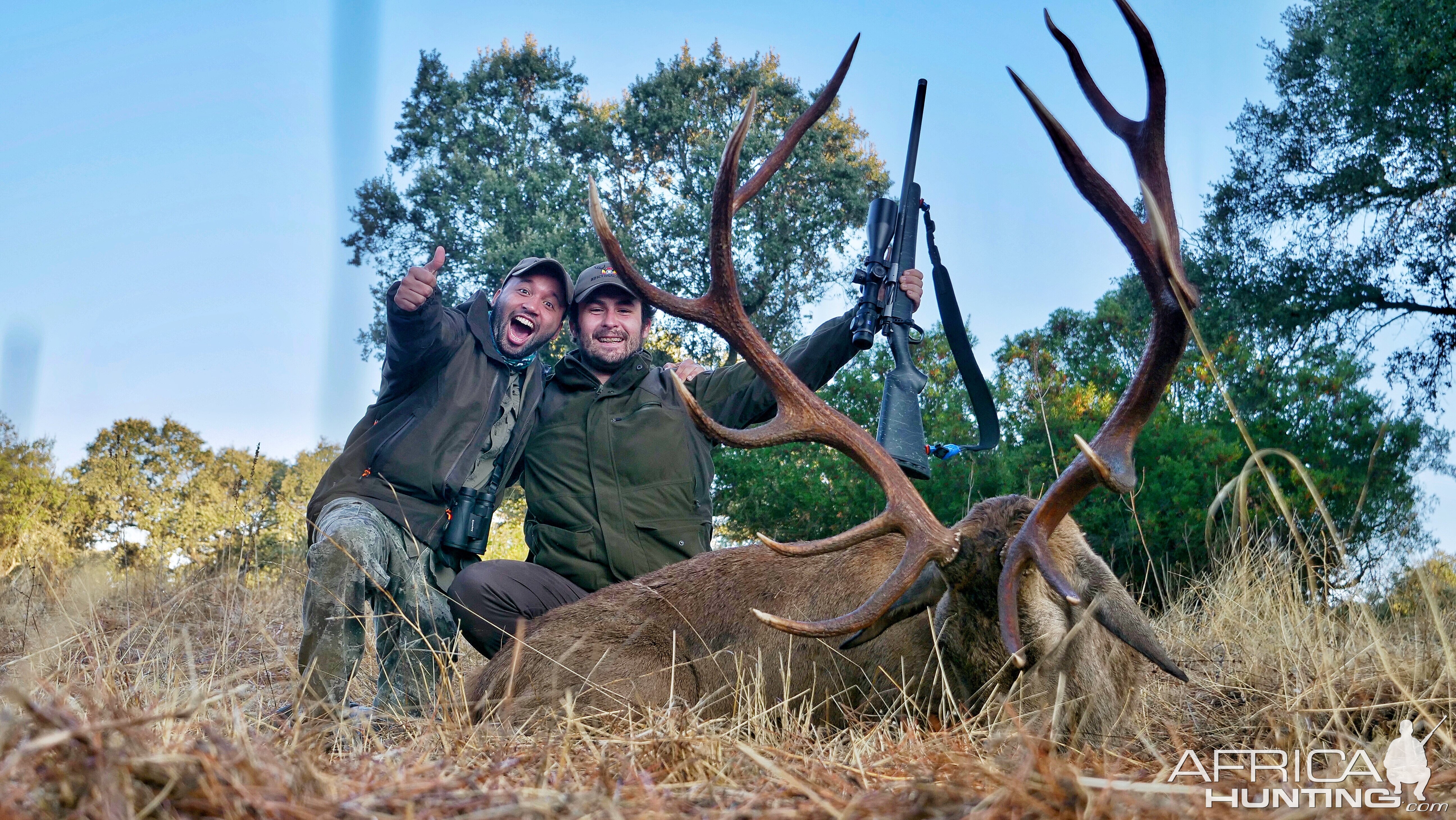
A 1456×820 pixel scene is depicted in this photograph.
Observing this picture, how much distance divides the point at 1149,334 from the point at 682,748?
6.47 feet

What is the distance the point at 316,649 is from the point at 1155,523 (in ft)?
25.5

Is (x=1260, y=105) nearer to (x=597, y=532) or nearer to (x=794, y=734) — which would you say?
(x=597, y=532)

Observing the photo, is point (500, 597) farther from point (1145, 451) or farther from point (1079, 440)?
point (1145, 451)

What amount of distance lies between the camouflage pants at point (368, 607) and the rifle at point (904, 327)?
2.33m

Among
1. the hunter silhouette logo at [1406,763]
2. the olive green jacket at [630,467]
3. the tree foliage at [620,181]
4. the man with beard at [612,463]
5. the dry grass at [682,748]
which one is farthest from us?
the tree foliage at [620,181]

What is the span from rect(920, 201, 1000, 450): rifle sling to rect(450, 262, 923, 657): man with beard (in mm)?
293

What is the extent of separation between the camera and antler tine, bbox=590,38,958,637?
3.56 meters

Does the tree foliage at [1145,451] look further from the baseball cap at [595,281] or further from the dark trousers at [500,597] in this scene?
the dark trousers at [500,597]

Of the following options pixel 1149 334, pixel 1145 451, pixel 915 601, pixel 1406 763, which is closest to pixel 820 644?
pixel 915 601

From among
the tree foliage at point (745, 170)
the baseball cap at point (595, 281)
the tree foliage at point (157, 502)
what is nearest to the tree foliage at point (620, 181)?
the tree foliage at point (745, 170)

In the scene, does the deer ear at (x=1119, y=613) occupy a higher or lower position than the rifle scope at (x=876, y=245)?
lower

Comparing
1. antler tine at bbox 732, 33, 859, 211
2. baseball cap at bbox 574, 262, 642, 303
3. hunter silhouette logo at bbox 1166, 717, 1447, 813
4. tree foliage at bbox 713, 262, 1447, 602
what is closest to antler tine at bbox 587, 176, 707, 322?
antler tine at bbox 732, 33, 859, 211

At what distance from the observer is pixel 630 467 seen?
17.1 ft

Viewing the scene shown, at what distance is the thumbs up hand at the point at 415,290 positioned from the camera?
4918 mm
